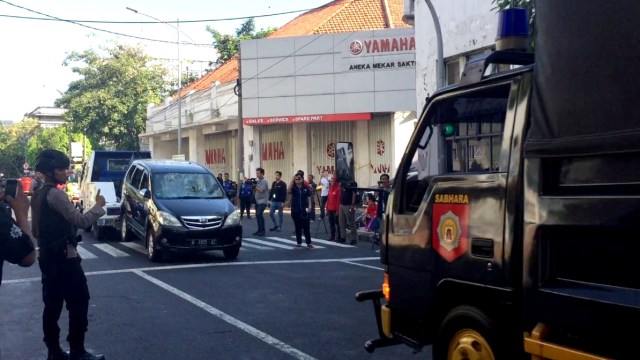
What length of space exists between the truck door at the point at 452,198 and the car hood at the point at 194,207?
29.7 ft

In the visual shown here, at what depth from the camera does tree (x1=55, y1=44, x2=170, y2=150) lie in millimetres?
50375

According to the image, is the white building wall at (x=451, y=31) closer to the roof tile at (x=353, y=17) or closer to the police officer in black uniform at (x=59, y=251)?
the police officer in black uniform at (x=59, y=251)

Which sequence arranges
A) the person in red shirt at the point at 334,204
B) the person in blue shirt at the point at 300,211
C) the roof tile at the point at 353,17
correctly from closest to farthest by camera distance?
1. the person in blue shirt at the point at 300,211
2. the person in red shirt at the point at 334,204
3. the roof tile at the point at 353,17

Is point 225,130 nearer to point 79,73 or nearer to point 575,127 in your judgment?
point 79,73

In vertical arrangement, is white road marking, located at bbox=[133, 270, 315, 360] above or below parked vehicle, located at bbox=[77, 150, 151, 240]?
below

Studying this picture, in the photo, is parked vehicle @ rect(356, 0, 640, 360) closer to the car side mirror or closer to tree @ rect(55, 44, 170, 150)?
the car side mirror

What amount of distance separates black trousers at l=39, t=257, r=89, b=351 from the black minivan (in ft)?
24.6

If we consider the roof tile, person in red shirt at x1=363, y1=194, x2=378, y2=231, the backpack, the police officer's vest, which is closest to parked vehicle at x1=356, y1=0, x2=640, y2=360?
the police officer's vest

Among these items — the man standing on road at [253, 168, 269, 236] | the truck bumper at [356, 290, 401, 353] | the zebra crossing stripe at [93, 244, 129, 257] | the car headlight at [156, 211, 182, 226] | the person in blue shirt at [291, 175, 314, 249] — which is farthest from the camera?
the man standing on road at [253, 168, 269, 236]

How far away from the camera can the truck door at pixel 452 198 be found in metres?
4.66

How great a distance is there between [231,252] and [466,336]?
10.4 meters

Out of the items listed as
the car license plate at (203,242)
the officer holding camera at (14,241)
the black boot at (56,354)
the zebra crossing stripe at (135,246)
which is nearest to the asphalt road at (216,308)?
the car license plate at (203,242)

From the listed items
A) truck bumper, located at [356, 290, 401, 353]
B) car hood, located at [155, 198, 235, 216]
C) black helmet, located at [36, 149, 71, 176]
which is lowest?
truck bumper, located at [356, 290, 401, 353]

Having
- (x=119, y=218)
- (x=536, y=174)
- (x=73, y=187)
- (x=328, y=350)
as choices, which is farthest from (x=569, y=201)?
(x=73, y=187)
